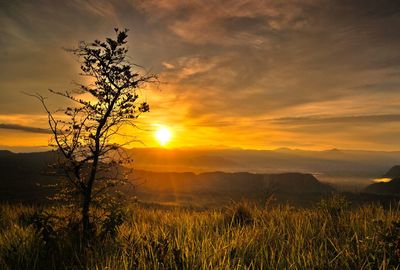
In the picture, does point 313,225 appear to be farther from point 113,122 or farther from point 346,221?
point 113,122

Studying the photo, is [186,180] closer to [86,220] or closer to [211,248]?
[86,220]

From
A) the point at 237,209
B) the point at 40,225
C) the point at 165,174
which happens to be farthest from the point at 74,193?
the point at 165,174

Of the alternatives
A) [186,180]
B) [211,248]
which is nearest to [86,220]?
[211,248]

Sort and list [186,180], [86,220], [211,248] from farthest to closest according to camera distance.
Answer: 1. [186,180]
2. [86,220]
3. [211,248]

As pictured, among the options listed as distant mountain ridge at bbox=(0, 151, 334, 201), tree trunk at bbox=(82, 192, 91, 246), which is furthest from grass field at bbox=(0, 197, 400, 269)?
distant mountain ridge at bbox=(0, 151, 334, 201)

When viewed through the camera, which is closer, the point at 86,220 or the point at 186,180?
the point at 86,220

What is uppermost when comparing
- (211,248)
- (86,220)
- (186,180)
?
(86,220)

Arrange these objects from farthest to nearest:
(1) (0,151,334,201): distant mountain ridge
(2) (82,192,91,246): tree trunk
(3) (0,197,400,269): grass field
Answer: (1) (0,151,334,201): distant mountain ridge < (2) (82,192,91,246): tree trunk < (3) (0,197,400,269): grass field

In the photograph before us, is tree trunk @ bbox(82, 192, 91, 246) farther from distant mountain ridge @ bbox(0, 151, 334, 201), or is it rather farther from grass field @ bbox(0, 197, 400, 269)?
distant mountain ridge @ bbox(0, 151, 334, 201)

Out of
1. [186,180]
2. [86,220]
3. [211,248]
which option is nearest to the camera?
[211,248]

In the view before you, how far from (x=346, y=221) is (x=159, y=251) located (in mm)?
4692

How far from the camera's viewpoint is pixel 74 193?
745cm

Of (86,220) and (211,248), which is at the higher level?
(86,220)

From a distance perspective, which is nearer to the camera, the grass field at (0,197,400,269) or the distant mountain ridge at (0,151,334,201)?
the grass field at (0,197,400,269)
